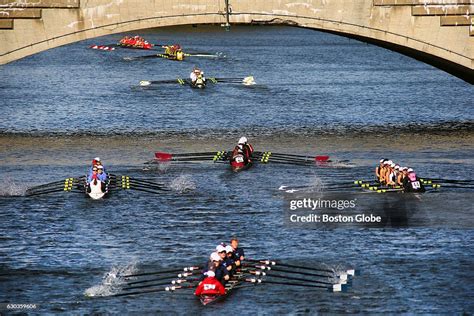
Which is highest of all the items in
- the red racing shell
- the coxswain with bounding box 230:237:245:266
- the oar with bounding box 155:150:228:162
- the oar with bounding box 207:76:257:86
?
the coxswain with bounding box 230:237:245:266

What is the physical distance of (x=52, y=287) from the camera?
47.1m

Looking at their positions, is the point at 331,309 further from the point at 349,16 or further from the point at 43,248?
the point at 349,16

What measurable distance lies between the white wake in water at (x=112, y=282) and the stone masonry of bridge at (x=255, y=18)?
88.6 feet

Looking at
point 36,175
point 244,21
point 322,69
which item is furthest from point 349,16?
point 322,69

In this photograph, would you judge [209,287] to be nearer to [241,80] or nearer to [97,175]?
[97,175]

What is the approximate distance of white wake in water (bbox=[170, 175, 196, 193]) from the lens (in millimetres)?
66125

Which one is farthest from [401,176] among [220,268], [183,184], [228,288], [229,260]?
[228,288]

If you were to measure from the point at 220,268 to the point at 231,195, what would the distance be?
17.7 m

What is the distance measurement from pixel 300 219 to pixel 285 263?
9.55 m

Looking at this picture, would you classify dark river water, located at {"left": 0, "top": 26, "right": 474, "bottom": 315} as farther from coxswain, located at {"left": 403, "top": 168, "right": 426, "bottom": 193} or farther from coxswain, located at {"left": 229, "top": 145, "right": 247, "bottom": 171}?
coxswain, located at {"left": 229, "top": 145, "right": 247, "bottom": 171}

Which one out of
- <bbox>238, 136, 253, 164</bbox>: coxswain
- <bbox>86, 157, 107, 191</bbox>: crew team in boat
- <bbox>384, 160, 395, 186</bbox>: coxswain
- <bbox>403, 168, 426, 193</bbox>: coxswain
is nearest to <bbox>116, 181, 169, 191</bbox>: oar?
<bbox>86, 157, 107, 191</bbox>: crew team in boat

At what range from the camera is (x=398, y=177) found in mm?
63781

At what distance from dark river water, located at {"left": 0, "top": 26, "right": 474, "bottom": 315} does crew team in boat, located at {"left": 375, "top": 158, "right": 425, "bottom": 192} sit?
82 centimetres

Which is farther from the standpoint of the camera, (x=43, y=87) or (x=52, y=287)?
(x=43, y=87)
